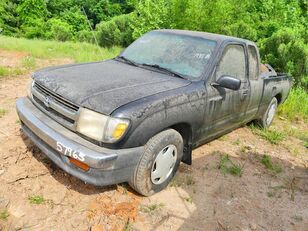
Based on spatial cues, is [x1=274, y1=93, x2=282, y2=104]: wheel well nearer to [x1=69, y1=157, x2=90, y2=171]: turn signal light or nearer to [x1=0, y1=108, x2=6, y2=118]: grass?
[x1=69, y1=157, x2=90, y2=171]: turn signal light

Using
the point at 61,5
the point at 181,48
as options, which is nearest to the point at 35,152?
the point at 181,48

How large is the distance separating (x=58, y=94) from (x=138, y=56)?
1537 millimetres

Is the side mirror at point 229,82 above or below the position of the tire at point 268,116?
above

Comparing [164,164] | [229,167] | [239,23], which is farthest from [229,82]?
[239,23]

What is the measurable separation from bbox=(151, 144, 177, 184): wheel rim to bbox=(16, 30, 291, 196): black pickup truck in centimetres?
1

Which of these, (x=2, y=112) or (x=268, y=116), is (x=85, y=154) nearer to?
(x=2, y=112)

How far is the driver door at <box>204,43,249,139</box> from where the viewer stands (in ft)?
13.3

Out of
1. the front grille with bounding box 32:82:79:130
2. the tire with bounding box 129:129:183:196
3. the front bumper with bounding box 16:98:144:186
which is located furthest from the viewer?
the tire with bounding box 129:129:183:196

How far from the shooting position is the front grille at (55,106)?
316 cm

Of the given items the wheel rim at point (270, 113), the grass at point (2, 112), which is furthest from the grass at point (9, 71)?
the wheel rim at point (270, 113)

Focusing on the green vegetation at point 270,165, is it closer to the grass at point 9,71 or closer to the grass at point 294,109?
the grass at point 294,109

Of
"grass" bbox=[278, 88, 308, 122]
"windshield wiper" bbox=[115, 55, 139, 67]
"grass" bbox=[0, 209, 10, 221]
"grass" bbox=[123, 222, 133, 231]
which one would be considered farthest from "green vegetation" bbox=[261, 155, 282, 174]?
"grass" bbox=[0, 209, 10, 221]

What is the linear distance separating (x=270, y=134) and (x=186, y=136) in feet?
9.10

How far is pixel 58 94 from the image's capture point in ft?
10.8
